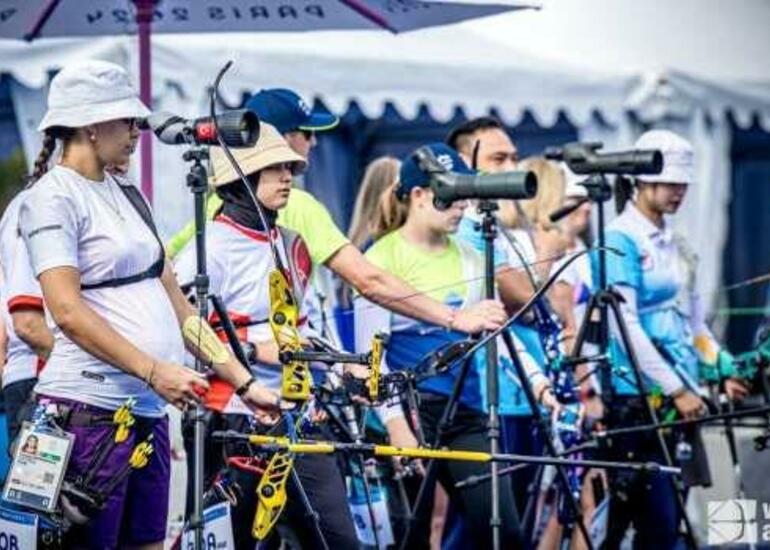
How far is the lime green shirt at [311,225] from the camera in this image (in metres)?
7.36

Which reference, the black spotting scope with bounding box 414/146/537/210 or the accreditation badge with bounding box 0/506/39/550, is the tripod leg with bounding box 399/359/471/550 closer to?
the black spotting scope with bounding box 414/146/537/210

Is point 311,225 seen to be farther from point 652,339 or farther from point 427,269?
point 652,339

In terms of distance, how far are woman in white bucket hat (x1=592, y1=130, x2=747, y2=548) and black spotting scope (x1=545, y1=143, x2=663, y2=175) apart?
57 cm

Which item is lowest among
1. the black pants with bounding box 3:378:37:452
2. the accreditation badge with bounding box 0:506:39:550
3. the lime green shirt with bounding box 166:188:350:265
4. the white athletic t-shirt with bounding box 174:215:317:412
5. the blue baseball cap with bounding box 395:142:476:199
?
the accreditation badge with bounding box 0:506:39:550

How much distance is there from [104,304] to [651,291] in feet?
10.8

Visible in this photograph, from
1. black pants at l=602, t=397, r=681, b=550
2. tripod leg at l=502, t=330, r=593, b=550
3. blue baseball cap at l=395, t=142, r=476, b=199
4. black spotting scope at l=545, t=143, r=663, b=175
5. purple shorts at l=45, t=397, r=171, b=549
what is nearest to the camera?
purple shorts at l=45, t=397, r=171, b=549

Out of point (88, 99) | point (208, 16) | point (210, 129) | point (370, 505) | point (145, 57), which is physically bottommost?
point (370, 505)

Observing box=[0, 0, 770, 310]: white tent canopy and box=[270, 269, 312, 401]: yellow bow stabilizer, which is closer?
box=[270, 269, 312, 401]: yellow bow stabilizer

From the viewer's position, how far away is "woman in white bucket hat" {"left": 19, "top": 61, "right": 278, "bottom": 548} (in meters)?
6.08

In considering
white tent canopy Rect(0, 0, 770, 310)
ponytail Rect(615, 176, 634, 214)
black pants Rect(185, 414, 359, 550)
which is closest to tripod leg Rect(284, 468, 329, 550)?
black pants Rect(185, 414, 359, 550)

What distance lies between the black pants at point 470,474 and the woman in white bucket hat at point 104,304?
1588 mm

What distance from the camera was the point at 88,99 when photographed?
6.21 meters

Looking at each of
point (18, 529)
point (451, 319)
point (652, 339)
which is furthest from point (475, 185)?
point (652, 339)

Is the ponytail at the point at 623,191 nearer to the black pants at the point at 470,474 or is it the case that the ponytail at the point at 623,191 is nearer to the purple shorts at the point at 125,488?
the black pants at the point at 470,474
